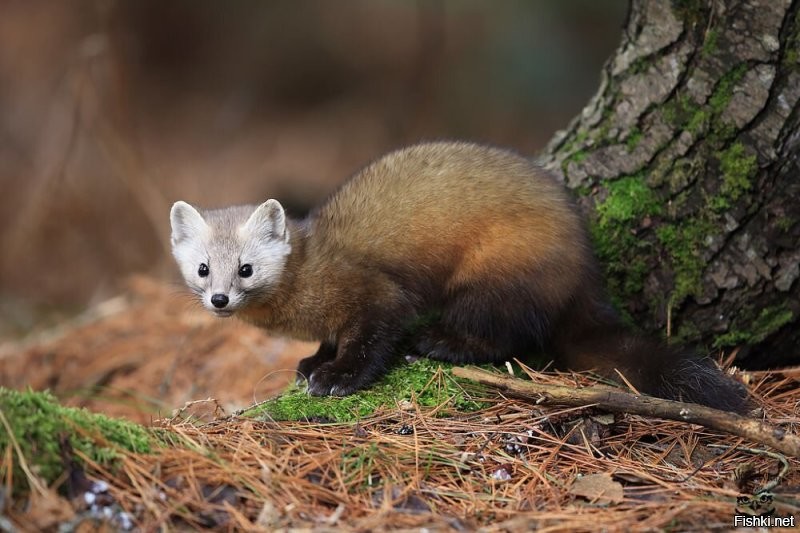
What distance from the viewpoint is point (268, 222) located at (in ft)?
14.9

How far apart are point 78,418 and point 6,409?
0.25 m

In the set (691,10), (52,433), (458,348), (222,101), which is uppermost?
(691,10)

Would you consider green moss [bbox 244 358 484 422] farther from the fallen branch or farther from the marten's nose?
the marten's nose

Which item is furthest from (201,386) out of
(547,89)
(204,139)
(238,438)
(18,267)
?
(547,89)

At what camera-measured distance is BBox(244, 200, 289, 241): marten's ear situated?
4.51m

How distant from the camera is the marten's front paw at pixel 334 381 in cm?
404

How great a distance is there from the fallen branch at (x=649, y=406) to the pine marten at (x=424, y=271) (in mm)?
561

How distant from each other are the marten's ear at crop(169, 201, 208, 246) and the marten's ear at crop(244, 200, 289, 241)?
10.3 inches

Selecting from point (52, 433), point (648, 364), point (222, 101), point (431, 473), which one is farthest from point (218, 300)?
point (222, 101)

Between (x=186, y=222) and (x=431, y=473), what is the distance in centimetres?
220

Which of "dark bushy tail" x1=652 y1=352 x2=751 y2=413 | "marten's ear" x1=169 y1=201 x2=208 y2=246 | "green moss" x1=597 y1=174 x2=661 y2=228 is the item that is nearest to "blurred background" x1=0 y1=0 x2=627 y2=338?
"marten's ear" x1=169 y1=201 x2=208 y2=246

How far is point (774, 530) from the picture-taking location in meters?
2.77

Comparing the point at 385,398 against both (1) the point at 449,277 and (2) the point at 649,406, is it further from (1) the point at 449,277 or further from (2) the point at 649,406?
(2) the point at 649,406

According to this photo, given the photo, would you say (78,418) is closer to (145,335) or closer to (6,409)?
(6,409)
